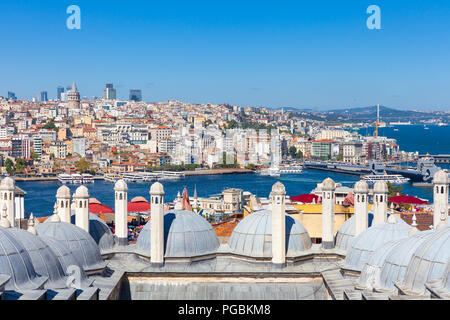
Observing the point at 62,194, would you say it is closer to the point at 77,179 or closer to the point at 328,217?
the point at 328,217

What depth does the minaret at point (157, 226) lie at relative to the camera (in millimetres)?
6918

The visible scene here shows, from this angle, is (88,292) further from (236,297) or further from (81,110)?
(81,110)

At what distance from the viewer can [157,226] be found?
6.92 meters

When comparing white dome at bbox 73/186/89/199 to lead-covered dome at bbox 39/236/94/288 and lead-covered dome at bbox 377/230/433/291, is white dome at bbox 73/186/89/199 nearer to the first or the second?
→ lead-covered dome at bbox 39/236/94/288

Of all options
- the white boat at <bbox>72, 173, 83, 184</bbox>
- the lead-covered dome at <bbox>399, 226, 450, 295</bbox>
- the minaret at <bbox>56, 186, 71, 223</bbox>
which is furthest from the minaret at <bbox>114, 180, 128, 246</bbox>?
the white boat at <bbox>72, 173, 83, 184</bbox>

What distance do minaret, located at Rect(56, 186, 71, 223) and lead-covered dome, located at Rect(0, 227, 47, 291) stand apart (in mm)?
2378

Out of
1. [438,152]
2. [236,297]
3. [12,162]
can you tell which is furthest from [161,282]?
[438,152]

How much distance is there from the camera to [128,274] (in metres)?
6.84

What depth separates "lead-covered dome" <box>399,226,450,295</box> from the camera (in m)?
4.52

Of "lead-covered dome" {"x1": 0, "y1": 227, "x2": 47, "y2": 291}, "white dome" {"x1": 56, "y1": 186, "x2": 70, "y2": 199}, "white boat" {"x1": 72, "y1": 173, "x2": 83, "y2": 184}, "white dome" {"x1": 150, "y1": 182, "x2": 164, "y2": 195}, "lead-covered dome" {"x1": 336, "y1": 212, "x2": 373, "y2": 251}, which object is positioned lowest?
"white boat" {"x1": 72, "y1": 173, "x2": 83, "y2": 184}

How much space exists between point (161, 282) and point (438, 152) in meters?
69.7

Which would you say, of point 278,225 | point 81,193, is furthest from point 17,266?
point 278,225

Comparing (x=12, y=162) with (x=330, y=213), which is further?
(x=12, y=162)

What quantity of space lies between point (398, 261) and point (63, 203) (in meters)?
3.74
